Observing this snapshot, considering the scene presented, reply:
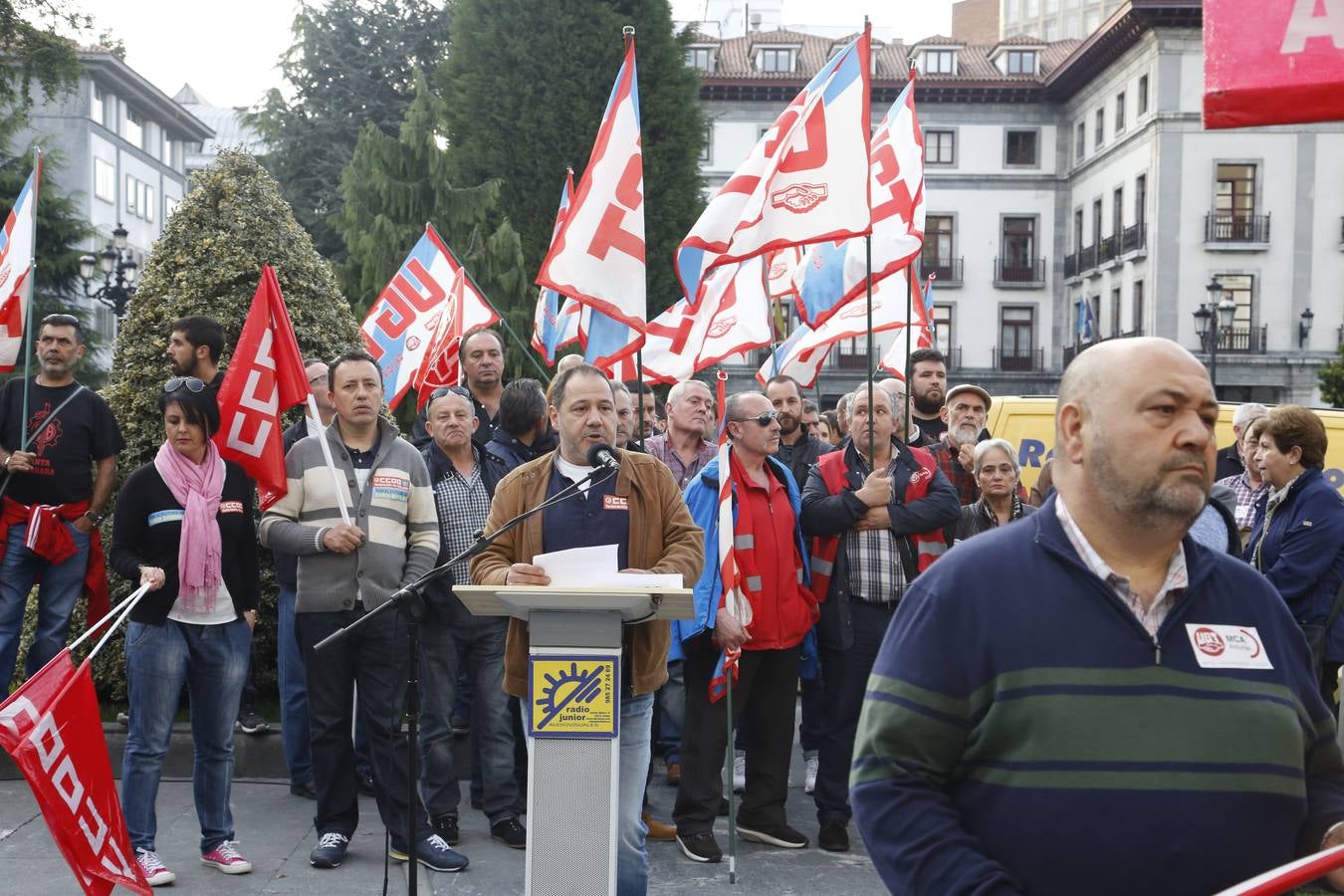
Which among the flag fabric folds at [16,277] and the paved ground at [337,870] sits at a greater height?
the flag fabric folds at [16,277]

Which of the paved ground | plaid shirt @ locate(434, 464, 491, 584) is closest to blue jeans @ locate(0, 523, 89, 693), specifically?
the paved ground

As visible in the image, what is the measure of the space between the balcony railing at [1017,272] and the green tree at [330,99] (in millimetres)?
27265

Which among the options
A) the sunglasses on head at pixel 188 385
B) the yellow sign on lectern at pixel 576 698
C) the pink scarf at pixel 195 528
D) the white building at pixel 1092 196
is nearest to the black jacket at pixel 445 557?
the pink scarf at pixel 195 528

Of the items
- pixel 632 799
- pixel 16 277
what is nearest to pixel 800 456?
pixel 632 799

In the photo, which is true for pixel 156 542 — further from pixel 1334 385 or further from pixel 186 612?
pixel 1334 385

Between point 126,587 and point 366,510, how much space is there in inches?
93.2

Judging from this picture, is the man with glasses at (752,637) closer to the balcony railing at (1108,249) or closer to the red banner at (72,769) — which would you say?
the red banner at (72,769)

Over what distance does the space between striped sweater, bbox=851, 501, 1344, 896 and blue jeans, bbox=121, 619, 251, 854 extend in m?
4.43

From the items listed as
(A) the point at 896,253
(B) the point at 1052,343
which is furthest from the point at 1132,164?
(A) the point at 896,253

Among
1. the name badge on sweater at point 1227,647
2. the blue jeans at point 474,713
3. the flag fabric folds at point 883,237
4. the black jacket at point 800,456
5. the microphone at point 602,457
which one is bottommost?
the blue jeans at point 474,713

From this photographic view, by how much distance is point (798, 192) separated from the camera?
26.3ft

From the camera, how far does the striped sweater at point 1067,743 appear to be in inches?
98.0

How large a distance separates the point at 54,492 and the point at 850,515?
13.6 feet

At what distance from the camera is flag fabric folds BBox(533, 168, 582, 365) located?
44.0 ft
